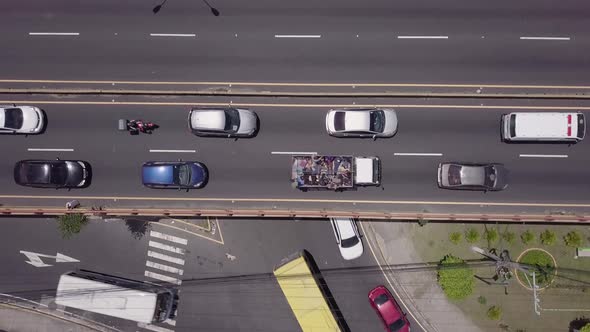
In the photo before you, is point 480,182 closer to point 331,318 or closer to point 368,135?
point 368,135

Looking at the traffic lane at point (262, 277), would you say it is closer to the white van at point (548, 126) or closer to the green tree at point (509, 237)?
the green tree at point (509, 237)

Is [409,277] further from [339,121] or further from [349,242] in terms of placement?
[339,121]

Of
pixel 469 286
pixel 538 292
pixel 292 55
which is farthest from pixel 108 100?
pixel 538 292

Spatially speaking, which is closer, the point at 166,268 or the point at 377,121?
the point at 377,121

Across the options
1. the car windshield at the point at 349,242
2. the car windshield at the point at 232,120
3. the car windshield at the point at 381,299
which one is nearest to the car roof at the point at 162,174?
the car windshield at the point at 232,120

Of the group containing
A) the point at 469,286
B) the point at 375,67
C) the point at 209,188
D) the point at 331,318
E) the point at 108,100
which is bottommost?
the point at 331,318

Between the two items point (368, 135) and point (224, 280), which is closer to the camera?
point (368, 135)

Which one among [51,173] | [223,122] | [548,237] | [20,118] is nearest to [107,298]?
[51,173]
